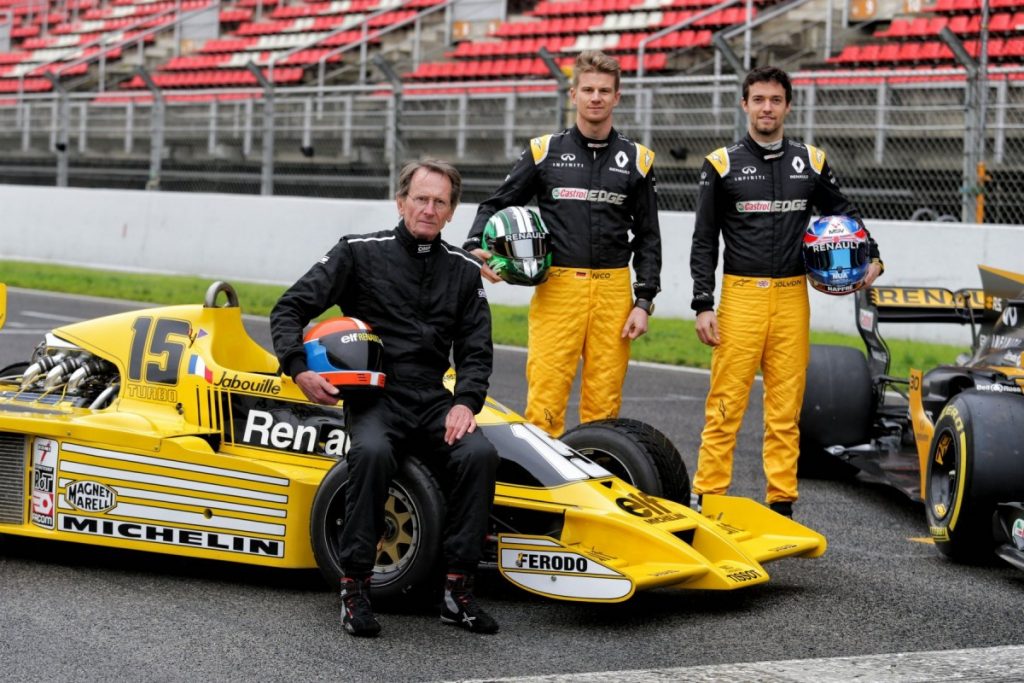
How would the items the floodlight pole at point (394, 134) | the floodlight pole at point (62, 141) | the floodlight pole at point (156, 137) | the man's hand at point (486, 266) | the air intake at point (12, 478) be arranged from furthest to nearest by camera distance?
the floodlight pole at point (62, 141), the floodlight pole at point (156, 137), the floodlight pole at point (394, 134), the man's hand at point (486, 266), the air intake at point (12, 478)

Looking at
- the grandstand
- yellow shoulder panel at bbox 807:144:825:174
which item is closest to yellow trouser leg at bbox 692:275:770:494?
yellow shoulder panel at bbox 807:144:825:174

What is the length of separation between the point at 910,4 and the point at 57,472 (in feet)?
46.2

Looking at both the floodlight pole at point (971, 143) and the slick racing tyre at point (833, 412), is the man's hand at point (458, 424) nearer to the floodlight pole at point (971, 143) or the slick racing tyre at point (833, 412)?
the slick racing tyre at point (833, 412)

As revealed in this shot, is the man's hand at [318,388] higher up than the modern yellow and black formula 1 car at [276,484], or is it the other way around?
the man's hand at [318,388]

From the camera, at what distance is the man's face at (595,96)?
243 inches

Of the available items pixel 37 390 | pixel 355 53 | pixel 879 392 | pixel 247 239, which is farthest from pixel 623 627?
pixel 355 53

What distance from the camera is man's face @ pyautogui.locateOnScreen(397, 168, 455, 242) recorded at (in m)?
5.07

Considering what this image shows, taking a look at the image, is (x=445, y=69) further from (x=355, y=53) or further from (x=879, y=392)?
(x=879, y=392)

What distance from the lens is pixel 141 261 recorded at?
A: 18938 mm

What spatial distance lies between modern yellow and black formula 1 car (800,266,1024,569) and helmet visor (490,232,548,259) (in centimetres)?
173

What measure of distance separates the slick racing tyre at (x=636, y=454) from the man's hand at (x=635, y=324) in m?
0.53

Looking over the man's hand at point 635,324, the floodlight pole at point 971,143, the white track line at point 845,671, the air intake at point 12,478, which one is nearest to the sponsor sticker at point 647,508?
the white track line at point 845,671

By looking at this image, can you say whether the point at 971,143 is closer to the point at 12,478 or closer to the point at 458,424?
the point at 458,424

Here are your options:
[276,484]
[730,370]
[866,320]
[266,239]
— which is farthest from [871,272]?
[266,239]
